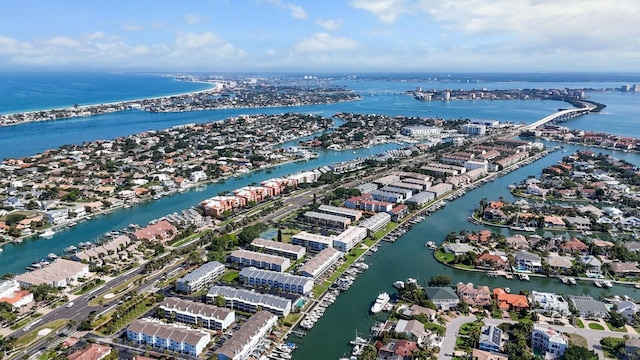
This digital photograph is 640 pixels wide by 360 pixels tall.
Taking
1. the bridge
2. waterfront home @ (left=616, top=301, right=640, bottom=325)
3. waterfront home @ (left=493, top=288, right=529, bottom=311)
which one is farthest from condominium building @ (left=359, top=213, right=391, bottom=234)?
the bridge

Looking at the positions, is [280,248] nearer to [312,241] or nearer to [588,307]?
[312,241]

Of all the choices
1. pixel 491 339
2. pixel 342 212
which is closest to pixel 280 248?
pixel 342 212

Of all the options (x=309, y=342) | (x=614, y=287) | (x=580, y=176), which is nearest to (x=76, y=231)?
(x=309, y=342)

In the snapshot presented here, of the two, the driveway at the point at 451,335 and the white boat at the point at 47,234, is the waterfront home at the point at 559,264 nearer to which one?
the driveway at the point at 451,335

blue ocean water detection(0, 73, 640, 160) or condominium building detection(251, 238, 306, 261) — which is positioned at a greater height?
blue ocean water detection(0, 73, 640, 160)

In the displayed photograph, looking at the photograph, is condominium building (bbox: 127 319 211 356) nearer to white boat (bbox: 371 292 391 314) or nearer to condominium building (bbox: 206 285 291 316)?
condominium building (bbox: 206 285 291 316)

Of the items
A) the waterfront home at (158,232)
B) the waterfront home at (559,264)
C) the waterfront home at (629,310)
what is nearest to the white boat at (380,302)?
the waterfront home at (559,264)

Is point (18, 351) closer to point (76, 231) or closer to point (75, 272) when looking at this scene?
point (75, 272)
